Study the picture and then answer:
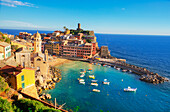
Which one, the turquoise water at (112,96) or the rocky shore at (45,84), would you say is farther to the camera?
the rocky shore at (45,84)

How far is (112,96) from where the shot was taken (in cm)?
3669

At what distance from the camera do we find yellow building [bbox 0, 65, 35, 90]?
Answer: 2642 centimetres

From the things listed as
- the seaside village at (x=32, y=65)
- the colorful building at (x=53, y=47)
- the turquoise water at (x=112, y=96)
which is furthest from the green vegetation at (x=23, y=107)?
the colorful building at (x=53, y=47)

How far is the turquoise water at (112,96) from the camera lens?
3159 cm

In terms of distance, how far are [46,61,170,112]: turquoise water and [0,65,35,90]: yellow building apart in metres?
8.89

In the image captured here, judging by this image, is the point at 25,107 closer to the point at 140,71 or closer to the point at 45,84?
the point at 45,84

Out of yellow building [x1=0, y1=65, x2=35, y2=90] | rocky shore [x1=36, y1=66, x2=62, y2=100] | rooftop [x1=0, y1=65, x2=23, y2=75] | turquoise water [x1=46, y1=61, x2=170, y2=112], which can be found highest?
rooftop [x1=0, y1=65, x2=23, y2=75]

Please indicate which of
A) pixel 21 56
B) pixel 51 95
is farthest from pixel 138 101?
pixel 21 56

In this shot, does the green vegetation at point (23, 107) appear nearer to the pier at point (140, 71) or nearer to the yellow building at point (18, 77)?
the yellow building at point (18, 77)

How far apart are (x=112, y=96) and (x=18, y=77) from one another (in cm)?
2556

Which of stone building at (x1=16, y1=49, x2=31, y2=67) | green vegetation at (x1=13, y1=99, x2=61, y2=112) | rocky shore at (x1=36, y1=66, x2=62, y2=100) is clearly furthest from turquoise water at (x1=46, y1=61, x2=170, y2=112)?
stone building at (x1=16, y1=49, x2=31, y2=67)

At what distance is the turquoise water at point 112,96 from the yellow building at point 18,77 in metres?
8.89

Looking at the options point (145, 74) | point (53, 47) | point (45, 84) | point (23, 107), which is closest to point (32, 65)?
point (45, 84)

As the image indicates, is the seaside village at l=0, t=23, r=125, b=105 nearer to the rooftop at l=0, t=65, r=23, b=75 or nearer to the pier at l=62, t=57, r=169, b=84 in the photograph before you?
the rooftop at l=0, t=65, r=23, b=75
